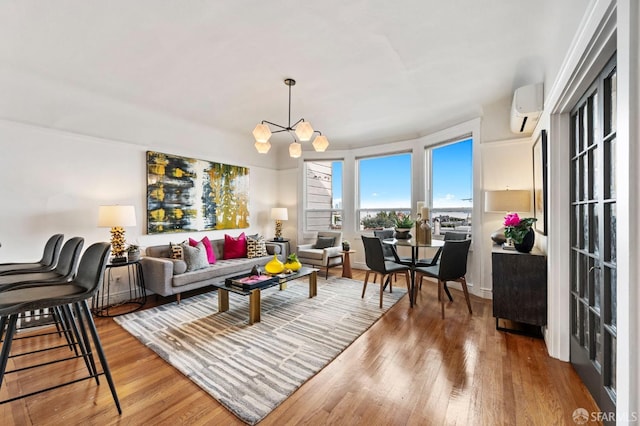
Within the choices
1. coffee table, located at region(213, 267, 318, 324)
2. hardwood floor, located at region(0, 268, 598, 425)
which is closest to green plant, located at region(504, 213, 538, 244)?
hardwood floor, located at region(0, 268, 598, 425)

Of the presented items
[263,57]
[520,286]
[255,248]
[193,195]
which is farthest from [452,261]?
[193,195]

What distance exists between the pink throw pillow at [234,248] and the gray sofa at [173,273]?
0.33 meters

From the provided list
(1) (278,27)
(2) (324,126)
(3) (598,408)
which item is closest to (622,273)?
(3) (598,408)

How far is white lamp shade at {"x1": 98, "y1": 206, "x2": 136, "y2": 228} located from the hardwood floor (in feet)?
4.03

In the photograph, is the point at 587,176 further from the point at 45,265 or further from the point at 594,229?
the point at 45,265

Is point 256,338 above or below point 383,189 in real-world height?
below

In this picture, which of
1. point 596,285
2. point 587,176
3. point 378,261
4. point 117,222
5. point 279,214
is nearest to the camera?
point 596,285

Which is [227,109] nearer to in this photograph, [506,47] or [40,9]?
[40,9]

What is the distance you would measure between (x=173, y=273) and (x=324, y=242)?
105 inches

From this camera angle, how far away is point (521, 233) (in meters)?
2.51


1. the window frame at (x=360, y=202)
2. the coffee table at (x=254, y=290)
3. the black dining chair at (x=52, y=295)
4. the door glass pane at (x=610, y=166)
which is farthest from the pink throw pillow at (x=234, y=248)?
the door glass pane at (x=610, y=166)

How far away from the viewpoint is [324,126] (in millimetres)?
4605

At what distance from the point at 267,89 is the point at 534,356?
12.2ft

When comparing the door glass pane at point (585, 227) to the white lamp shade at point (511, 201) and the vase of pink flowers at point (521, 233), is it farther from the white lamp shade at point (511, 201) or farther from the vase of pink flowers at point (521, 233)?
the white lamp shade at point (511, 201)
